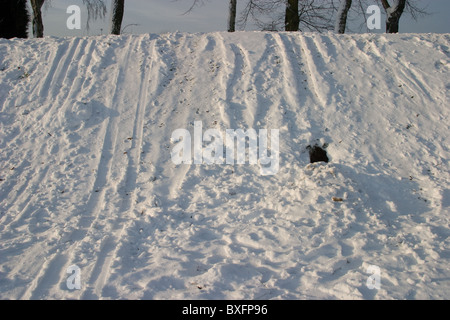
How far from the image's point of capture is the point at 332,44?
808cm

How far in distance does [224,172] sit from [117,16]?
7.00 metres

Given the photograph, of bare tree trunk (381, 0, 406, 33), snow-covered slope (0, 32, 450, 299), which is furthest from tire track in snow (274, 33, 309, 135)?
bare tree trunk (381, 0, 406, 33)

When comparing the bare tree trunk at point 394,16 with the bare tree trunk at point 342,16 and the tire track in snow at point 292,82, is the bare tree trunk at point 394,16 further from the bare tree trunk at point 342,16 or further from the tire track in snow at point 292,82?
the tire track in snow at point 292,82

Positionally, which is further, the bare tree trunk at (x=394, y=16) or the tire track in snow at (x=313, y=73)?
the bare tree trunk at (x=394, y=16)

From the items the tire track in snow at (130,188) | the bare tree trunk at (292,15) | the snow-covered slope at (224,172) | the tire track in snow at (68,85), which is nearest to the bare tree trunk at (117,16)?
the snow-covered slope at (224,172)

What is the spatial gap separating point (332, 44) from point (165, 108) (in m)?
4.19

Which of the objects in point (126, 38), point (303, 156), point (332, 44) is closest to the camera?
point (303, 156)

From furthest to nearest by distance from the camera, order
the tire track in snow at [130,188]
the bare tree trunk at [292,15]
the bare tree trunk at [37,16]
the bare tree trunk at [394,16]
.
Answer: the bare tree trunk at [292,15], the bare tree trunk at [37,16], the bare tree trunk at [394,16], the tire track in snow at [130,188]

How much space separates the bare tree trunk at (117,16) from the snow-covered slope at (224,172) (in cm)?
161

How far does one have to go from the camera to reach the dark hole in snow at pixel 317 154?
601 cm

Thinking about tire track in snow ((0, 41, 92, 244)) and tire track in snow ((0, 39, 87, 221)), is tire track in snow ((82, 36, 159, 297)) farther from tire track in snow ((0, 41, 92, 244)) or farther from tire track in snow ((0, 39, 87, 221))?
tire track in snow ((0, 39, 87, 221))
